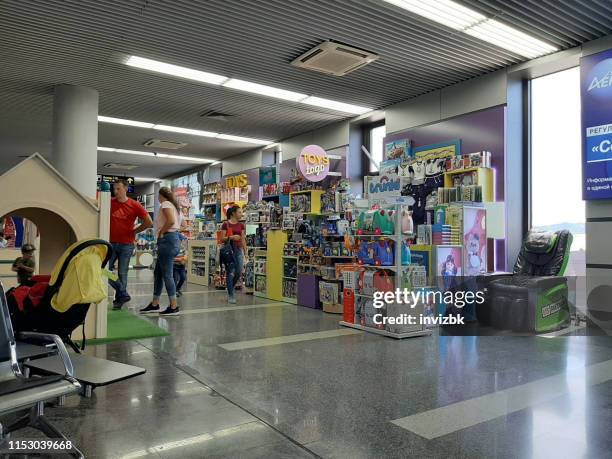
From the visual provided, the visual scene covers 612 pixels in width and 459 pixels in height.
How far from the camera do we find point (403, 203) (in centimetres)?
539

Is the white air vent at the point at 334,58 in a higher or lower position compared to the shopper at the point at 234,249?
higher

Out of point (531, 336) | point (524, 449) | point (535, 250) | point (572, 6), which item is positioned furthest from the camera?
point (535, 250)

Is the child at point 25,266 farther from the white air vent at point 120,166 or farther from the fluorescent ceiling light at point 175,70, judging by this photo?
the white air vent at point 120,166

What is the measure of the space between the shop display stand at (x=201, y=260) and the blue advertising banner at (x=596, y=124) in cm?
754

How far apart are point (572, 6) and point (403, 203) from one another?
2561 mm

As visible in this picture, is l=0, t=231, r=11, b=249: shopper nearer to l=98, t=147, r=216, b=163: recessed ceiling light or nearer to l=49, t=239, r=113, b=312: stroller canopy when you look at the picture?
l=98, t=147, r=216, b=163: recessed ceiling light

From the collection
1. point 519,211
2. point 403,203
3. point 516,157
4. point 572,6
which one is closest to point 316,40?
point 403,203

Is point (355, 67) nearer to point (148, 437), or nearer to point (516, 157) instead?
point (516, 157)

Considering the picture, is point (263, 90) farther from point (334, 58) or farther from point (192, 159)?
point (192, 159)

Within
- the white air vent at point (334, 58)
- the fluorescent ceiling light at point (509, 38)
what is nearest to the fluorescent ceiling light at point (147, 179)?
the white air vent at point (334, 58)

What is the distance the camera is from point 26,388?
6.77 ft

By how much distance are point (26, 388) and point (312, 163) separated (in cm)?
620

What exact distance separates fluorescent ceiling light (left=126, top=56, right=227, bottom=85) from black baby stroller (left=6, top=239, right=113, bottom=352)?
12.9 ft

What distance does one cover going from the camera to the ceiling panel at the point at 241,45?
4.81m
